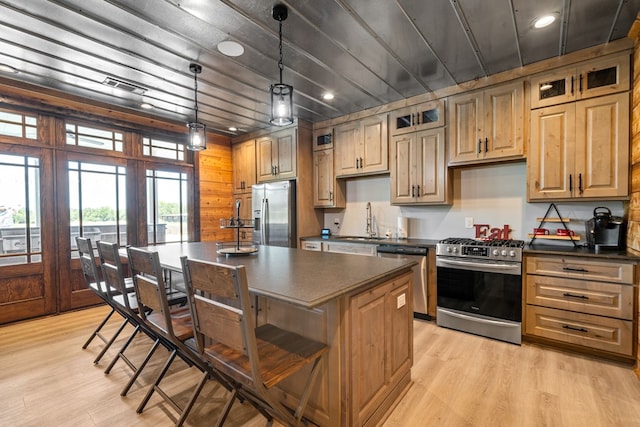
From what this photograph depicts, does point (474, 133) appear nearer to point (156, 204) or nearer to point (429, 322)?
point (429, 322)

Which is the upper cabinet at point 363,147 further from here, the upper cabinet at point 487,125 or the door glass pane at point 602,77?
the door glass pane at point 602,77

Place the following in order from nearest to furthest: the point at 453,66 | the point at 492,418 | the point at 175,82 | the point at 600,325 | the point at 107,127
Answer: the point at 492,418, the point at 600,325, the point at 453,66, the point at 175,82, the point at 107,127

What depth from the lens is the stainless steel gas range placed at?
2.77 meters

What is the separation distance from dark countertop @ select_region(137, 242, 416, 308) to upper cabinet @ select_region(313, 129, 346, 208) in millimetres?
2097

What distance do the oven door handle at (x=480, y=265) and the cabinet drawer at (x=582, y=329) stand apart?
37 cm

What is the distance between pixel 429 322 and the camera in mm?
3369

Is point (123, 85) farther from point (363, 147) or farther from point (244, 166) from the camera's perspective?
point (363, 147)

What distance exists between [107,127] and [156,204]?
119 cm

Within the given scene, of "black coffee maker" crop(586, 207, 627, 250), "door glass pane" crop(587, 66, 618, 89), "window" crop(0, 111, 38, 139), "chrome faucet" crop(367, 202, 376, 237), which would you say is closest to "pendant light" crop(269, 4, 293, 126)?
"chrome faucet" crop(367, 202, 376, 237)

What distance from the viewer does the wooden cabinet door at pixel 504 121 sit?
117 inches

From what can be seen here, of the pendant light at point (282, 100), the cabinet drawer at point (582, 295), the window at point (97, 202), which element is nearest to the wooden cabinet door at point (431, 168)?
the cabinet drawer at point (582, 295)

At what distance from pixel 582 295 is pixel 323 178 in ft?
10.6

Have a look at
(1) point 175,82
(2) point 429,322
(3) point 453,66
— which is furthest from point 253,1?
(2) point 429,322

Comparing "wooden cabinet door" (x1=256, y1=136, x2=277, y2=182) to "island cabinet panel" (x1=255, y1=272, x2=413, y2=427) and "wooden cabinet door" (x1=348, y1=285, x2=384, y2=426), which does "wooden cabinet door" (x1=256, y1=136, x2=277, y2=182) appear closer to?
"island cabinet panel" (x1=255, y1=272, x2=413, y2=427)
